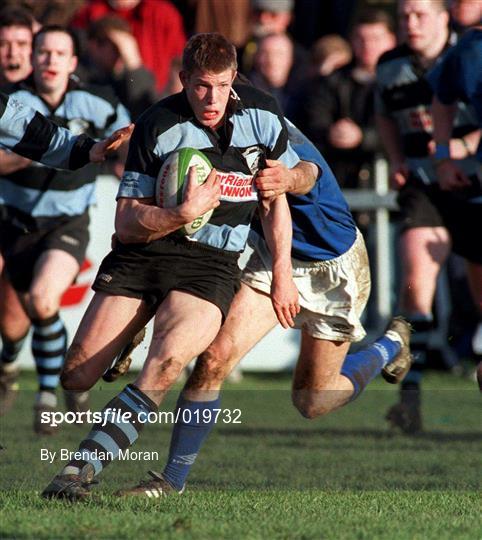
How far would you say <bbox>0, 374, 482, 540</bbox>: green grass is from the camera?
17.0ft

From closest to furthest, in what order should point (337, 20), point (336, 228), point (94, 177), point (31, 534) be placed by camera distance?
1. point (31, 534)
2. point (336, 228)
3. point (94, 177)
4. point (337, 20)

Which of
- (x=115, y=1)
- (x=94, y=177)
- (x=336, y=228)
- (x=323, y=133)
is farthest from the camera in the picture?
(x=115, y=1)

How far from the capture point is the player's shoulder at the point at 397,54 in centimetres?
978

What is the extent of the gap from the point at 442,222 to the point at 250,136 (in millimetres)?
3323

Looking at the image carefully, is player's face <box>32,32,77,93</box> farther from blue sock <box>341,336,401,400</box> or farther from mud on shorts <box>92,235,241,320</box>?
mud on shorts <box>92,235,241,320</box>

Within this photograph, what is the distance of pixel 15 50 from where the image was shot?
1006 centimetres

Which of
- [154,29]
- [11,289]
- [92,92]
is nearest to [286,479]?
[11,289]

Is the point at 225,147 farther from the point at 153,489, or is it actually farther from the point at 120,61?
the point at 120,61

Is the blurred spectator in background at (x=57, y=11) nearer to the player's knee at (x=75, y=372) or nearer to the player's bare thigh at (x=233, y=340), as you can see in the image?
the player's bare thigh at (x=233, y=340)

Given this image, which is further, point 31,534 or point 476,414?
point 476,414

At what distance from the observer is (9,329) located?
9867mm

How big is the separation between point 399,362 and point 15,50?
3740 mm

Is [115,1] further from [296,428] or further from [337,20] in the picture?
[296,428]

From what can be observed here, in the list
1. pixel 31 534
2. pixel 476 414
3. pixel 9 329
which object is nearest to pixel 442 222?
pixel 476 414
